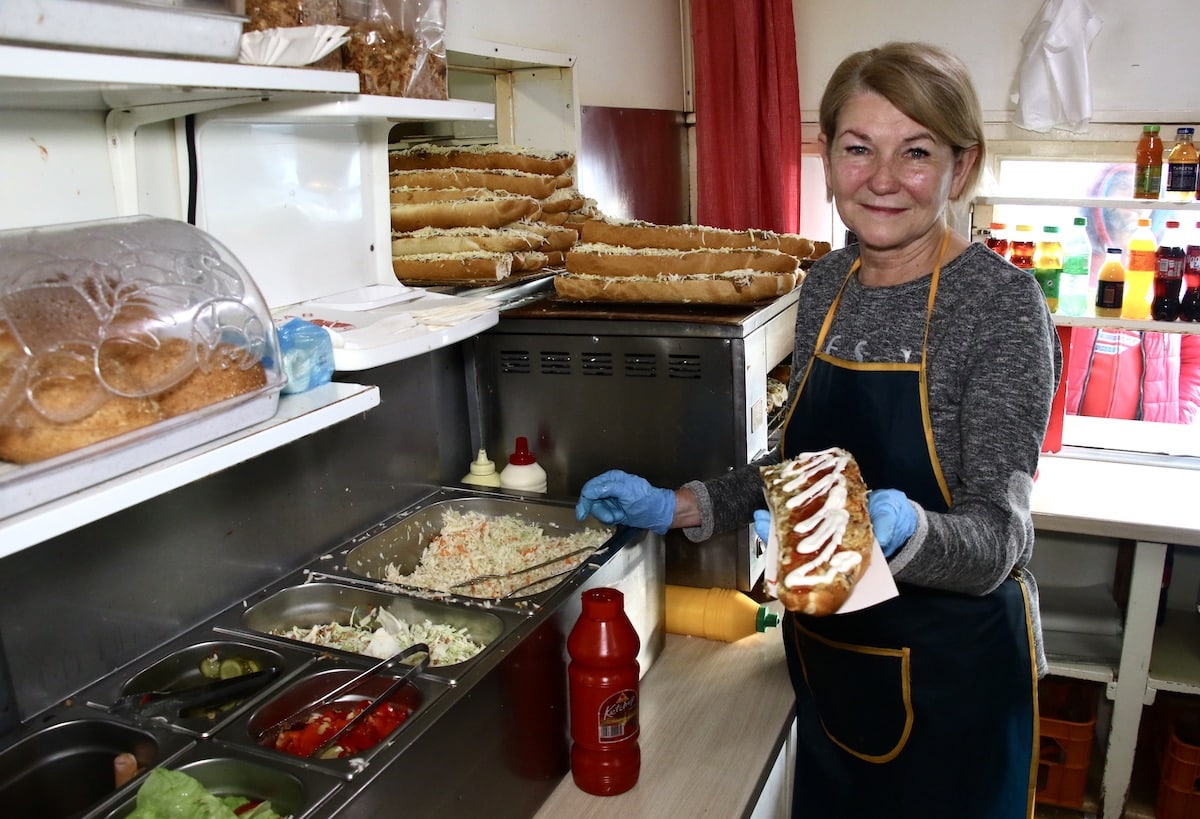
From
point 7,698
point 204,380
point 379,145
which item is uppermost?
point 379,145

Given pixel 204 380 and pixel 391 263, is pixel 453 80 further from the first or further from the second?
pixel 204 380

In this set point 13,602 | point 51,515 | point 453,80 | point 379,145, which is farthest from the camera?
point 453,80

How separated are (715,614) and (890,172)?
3.49 feet

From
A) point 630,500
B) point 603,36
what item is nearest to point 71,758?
point 630,500

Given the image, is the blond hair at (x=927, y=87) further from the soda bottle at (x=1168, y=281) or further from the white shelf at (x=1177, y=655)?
the white shelf at (x=1177, y=655)

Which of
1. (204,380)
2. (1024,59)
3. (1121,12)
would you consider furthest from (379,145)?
(1121,12)

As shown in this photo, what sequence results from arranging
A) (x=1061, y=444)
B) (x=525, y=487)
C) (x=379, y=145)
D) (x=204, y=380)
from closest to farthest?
(x=204, y=380), (x=379, y=145), (x=525, y=487), (x=1061, y=444)

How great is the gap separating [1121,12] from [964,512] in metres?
2.56

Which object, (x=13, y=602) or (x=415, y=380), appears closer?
(x=13, y=602)

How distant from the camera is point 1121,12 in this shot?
131 inches

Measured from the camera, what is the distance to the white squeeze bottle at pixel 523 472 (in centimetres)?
237

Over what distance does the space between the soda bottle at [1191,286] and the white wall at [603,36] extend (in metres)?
1.95

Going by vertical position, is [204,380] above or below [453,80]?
below

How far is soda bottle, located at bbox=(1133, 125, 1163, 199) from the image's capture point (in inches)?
129
